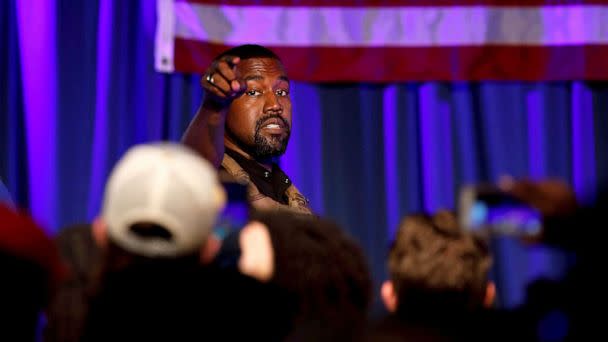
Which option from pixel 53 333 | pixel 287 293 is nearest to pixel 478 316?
pixel 287 293

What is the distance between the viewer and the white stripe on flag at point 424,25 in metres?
3.57

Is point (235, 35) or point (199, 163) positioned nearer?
point (199, 163)

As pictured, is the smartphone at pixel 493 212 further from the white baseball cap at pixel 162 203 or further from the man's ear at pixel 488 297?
the white baseball cap at pixel 162 203

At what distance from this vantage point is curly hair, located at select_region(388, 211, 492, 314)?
4.77 feet

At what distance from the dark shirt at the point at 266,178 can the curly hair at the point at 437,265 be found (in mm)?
1469

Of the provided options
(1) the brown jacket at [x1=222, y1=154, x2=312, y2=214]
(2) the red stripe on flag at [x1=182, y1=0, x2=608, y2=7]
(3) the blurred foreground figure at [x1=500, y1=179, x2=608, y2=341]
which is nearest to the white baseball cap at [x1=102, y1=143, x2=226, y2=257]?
(3) the blurred foreground figure at [x1=500, y1=179, x2=608, y2=341]

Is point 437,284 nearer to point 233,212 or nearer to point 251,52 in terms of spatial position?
point 233,212

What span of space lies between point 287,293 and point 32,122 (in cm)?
226

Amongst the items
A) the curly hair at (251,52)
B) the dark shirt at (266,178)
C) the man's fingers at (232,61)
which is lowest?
the dark shirt at (266,178)

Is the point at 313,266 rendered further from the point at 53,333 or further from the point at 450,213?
the point at 53,333

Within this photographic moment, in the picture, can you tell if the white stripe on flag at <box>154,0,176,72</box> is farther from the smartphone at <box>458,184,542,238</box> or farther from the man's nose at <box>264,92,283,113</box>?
the smartphone at <box>458,184,542,238</box>

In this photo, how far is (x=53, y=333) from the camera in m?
1.46

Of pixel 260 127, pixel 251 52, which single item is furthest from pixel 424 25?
pixel 260 127

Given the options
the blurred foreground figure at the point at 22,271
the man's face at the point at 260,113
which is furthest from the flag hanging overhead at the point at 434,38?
the blurred foreground figure at the point at 22,271
